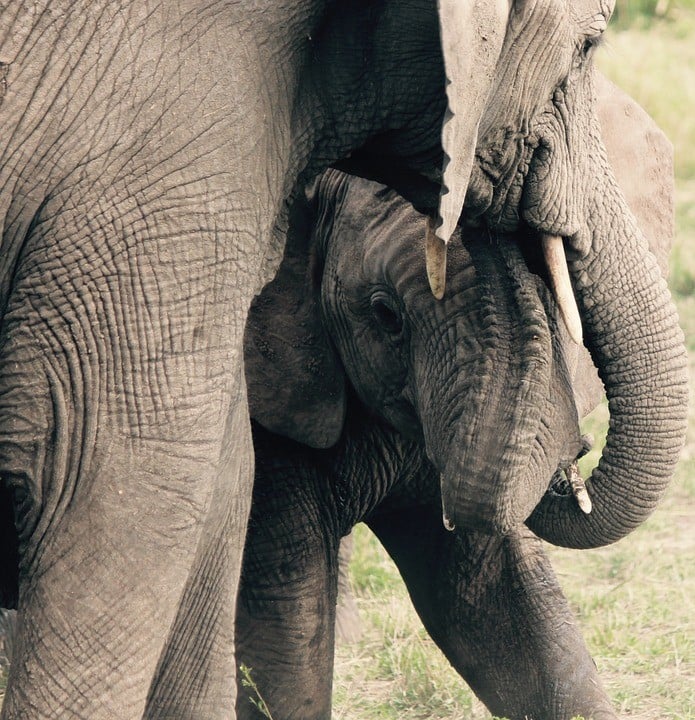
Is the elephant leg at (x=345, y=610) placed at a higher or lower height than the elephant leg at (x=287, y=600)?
higher

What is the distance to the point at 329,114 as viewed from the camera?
287cm

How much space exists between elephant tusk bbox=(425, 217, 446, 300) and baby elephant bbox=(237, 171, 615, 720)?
0.24ft

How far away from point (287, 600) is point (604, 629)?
1.11 meters

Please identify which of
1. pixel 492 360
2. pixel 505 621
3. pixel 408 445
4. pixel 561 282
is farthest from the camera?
pixel 505 621

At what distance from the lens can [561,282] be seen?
2.93 metres

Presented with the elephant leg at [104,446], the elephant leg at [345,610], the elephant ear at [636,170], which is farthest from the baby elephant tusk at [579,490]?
the elephant leg at [345,610]

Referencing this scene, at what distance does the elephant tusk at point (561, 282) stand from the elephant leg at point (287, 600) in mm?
921

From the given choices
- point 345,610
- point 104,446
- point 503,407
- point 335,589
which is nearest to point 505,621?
point 335,589

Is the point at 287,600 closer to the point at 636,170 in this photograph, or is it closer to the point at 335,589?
the point at 335,589

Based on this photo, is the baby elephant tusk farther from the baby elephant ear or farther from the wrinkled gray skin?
the baby elephant ear

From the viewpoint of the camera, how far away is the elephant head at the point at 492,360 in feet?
9.87

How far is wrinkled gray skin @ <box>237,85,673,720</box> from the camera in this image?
3309mm

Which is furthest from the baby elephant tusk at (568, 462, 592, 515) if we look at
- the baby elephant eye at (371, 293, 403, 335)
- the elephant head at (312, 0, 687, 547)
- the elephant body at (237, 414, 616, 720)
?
the elephant body at (237, 414, 616, 720)

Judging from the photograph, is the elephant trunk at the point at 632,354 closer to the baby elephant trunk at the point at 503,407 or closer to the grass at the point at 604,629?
the baby elephant trunk at the point at 503,407
